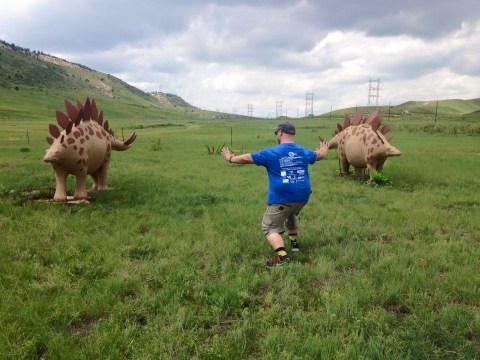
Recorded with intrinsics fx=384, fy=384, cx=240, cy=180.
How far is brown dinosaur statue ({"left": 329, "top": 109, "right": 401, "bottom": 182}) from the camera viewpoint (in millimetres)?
10844

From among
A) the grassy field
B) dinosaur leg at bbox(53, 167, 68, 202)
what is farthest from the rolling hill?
the grassy field

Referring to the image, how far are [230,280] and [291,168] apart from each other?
5.72 feet

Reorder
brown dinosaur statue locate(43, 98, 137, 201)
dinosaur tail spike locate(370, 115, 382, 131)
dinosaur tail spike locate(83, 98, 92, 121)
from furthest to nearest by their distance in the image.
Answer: dinosaur tail spike locate(370, 115, 382, 131)
dinosaur tail spike locate(83, 98, 92, 121)
brown dinosaur statue locate(43, 98, 137, 201)

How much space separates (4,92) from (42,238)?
117812 millimetres

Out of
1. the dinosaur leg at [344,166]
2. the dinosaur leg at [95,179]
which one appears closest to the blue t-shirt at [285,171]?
the dinosaur leg at [95,179]


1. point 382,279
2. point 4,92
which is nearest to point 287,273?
point 382,279

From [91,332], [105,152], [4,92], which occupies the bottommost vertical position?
[91,332]

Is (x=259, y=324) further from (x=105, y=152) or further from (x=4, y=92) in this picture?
(x=4, y=92)

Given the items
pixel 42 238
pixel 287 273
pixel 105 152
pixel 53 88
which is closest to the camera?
pixel 287 273

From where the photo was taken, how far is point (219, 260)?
17.3 ft

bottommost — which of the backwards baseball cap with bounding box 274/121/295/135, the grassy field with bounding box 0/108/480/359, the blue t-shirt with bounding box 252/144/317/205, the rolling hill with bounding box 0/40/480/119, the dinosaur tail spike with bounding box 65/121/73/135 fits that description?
the grassy field with bounding box 0/108/480/359

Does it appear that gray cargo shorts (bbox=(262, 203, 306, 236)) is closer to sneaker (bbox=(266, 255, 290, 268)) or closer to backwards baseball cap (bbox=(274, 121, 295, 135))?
sneaker (bbox=(266, 255, 290, 268))

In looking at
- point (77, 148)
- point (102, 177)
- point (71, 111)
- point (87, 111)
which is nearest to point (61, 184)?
point (77, 148)

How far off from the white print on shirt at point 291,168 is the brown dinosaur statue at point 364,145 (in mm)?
6071
